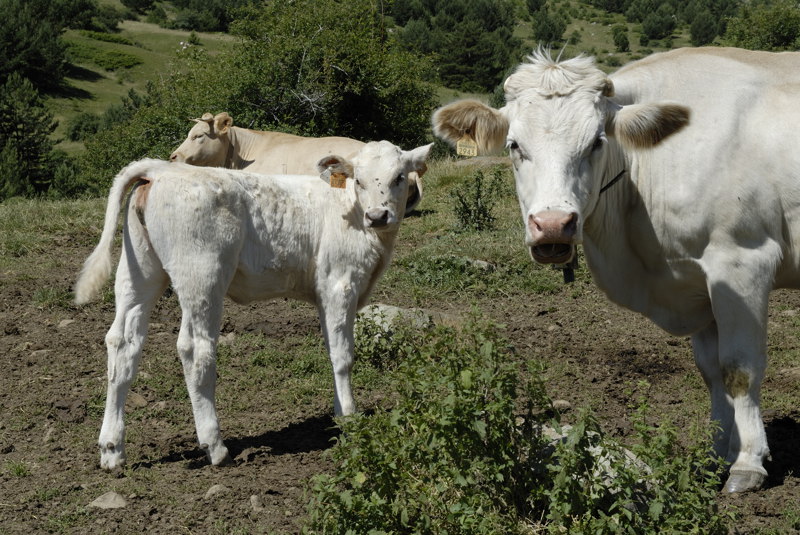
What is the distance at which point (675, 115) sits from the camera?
490cm

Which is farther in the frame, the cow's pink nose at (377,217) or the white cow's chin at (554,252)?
the cow's pink nose at (377,217)

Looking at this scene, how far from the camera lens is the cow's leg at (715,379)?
223 inches

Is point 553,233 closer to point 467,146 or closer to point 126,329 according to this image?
point 467,146

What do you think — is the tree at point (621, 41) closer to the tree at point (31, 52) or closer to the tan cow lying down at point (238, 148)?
the tree at point (31, 52)

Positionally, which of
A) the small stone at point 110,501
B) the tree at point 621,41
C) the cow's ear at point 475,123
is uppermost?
the cow's ear at point 475,123

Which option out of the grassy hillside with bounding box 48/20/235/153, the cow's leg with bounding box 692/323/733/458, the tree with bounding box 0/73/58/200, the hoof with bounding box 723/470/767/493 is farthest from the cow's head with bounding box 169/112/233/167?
the grassy hillside with bounding box 48/20/235/153

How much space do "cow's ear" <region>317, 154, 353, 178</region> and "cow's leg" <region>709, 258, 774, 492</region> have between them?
2767 millimetres

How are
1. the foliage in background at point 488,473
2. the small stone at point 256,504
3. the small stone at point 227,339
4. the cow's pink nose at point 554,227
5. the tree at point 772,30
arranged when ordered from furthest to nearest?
1. the tree at point 772,30
2. the small stone at point 227,339
3. the small stone at point 256,504
4. the cow's pink nose at point 554,227
5. the foliage in background at point 488,473

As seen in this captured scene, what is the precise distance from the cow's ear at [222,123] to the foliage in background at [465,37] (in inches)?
2582

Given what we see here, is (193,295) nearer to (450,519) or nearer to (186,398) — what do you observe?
(186,398)

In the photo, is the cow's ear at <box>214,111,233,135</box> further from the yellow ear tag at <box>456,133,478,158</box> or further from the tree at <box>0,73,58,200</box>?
the tree at <box>0,73,58,200</box>

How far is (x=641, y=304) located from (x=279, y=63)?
57.7 ft

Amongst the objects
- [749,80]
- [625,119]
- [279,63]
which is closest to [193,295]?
[625,119]

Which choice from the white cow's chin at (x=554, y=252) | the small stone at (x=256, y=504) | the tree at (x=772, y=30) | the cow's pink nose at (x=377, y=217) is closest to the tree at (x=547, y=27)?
the tree at (x=772, y=30)
